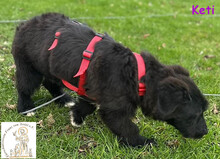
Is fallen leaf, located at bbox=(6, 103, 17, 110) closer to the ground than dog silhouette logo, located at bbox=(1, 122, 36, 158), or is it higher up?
closer to the ground

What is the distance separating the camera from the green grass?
3193mm

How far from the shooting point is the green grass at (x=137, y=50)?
3193mm

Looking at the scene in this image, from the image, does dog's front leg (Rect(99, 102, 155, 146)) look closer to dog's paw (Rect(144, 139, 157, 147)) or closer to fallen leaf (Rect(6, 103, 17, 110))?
dog's paw (Rect(144, 139, 157, 147))

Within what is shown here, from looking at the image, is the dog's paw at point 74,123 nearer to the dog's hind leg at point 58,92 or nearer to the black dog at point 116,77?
the dog's hind leg at point 58,92

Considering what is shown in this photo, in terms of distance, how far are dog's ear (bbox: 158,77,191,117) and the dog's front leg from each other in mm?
410

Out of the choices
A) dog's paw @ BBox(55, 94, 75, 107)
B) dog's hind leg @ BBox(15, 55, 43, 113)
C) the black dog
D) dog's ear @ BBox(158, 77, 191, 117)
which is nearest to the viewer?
dog's ear @ BBox(158, 77, 191, 117)

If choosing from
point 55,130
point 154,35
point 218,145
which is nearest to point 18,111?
point 55,130

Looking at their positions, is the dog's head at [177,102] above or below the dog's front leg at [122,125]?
above

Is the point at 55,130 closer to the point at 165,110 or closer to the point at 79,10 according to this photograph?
the point at 165,110

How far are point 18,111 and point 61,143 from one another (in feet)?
3.20

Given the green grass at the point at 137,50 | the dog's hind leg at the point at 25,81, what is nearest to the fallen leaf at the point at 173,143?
the green grass at the point at 137,50

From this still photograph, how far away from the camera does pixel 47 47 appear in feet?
10.3

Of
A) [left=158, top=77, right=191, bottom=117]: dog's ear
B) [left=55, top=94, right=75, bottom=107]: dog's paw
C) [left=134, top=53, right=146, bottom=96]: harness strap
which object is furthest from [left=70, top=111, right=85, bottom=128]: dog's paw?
[left=158, top=77, right=191, bottom=117]: dog's ear

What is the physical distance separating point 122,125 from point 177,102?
0.69m
